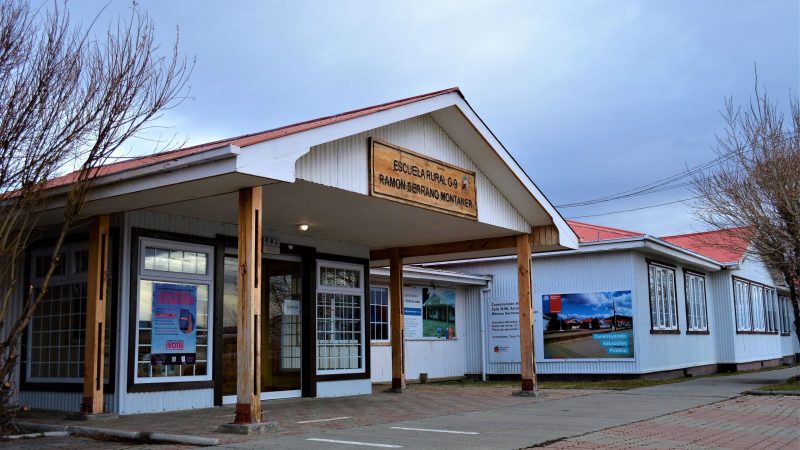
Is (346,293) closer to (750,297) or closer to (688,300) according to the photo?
(688,300)

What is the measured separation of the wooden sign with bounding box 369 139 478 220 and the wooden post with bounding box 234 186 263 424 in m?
2.18

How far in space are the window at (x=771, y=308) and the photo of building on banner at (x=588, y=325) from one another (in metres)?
13.3

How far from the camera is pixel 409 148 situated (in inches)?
476

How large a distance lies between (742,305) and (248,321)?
22249 millimetres

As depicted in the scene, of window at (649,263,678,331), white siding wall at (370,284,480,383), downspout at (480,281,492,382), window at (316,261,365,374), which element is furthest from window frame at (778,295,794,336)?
window at (316,261,365,374)

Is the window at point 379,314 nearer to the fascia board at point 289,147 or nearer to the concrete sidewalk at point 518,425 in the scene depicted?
the concrete sidewalk at point 518,425

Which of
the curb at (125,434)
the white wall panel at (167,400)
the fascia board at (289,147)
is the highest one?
the fascia board at (289,147)

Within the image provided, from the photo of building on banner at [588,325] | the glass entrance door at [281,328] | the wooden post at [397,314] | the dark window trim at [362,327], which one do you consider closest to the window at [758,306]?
the photo of building on banner at [588,325]

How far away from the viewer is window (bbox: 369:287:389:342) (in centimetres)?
1966

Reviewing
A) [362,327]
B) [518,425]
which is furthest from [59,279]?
[518,425]

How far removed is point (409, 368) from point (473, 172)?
8.26m

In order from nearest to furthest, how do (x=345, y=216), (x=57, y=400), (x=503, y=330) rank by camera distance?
(x=57, y=400) < (x=345, y=216) < (x=503, y=330)

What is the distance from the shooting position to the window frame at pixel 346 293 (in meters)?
14.8

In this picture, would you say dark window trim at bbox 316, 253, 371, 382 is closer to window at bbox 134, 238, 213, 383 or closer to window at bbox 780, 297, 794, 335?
window at bbox 134, 238, 213, 383
